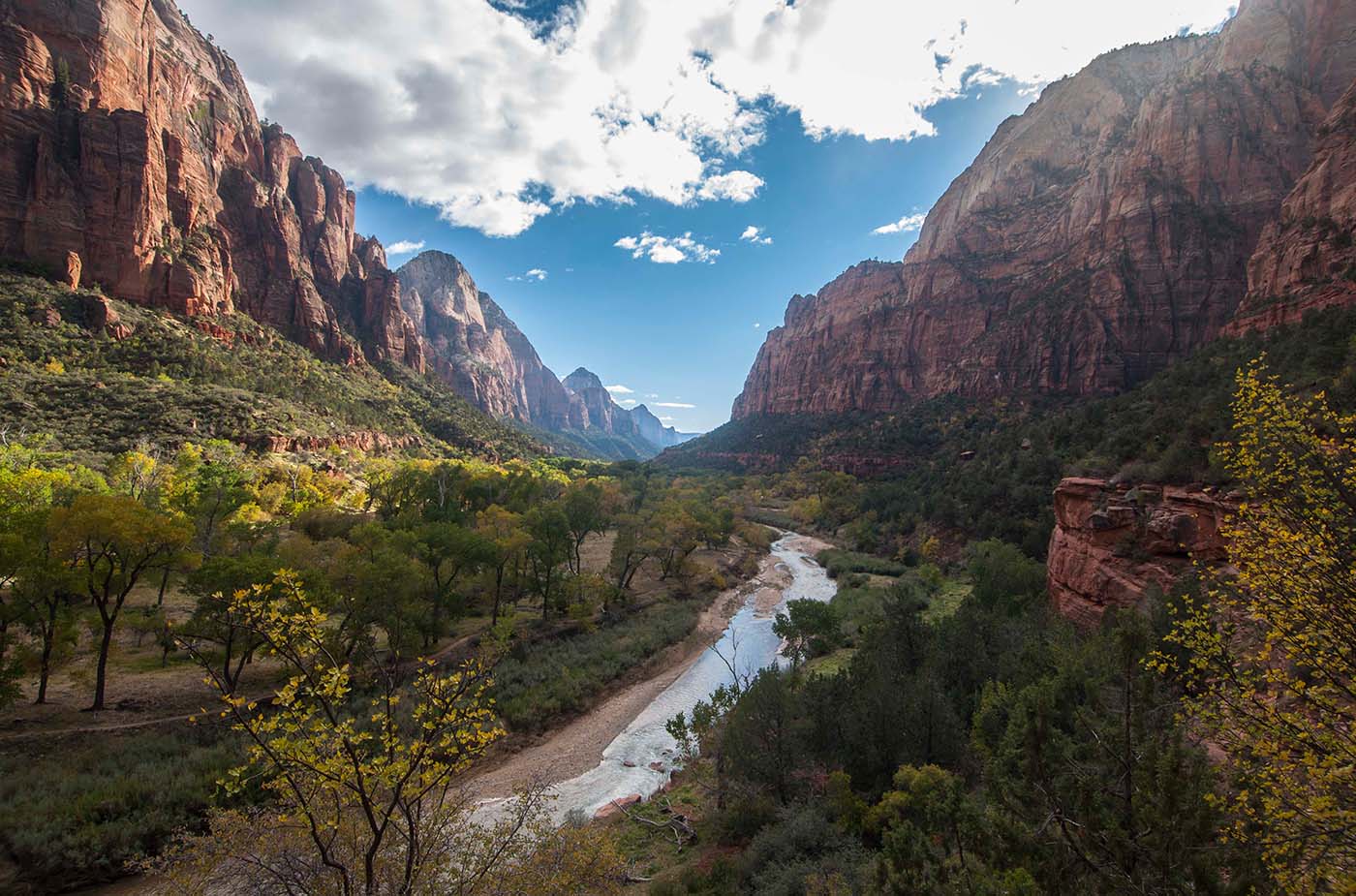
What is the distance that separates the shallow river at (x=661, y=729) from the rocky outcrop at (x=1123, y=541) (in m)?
14.5

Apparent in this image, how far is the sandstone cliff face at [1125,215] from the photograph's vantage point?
65.4 m

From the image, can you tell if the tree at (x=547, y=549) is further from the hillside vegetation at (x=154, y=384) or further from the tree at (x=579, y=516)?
the hillside vegetation at (x=154, y=384)

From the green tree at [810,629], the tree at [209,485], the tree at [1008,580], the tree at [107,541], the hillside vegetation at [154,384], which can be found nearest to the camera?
the tree at [107,541]

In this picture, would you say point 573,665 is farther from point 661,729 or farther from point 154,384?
point 154,384

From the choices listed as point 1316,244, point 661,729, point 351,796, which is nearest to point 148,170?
point 661,729

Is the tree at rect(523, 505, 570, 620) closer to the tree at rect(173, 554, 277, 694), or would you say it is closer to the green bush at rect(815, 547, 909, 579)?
the tree at rect(173, 554, 277, 694)

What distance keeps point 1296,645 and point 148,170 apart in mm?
107401

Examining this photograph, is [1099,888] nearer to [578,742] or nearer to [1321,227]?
[578,742]

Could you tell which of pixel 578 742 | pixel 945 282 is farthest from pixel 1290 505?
pixel 945 282

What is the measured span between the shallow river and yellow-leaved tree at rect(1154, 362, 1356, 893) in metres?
9.94

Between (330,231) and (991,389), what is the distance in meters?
145

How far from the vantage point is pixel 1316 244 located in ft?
110

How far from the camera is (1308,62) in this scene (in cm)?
6581

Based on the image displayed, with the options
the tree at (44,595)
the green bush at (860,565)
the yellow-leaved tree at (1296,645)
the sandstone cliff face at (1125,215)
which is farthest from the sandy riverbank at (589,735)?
the sandstone cliff face at (1125,215)
